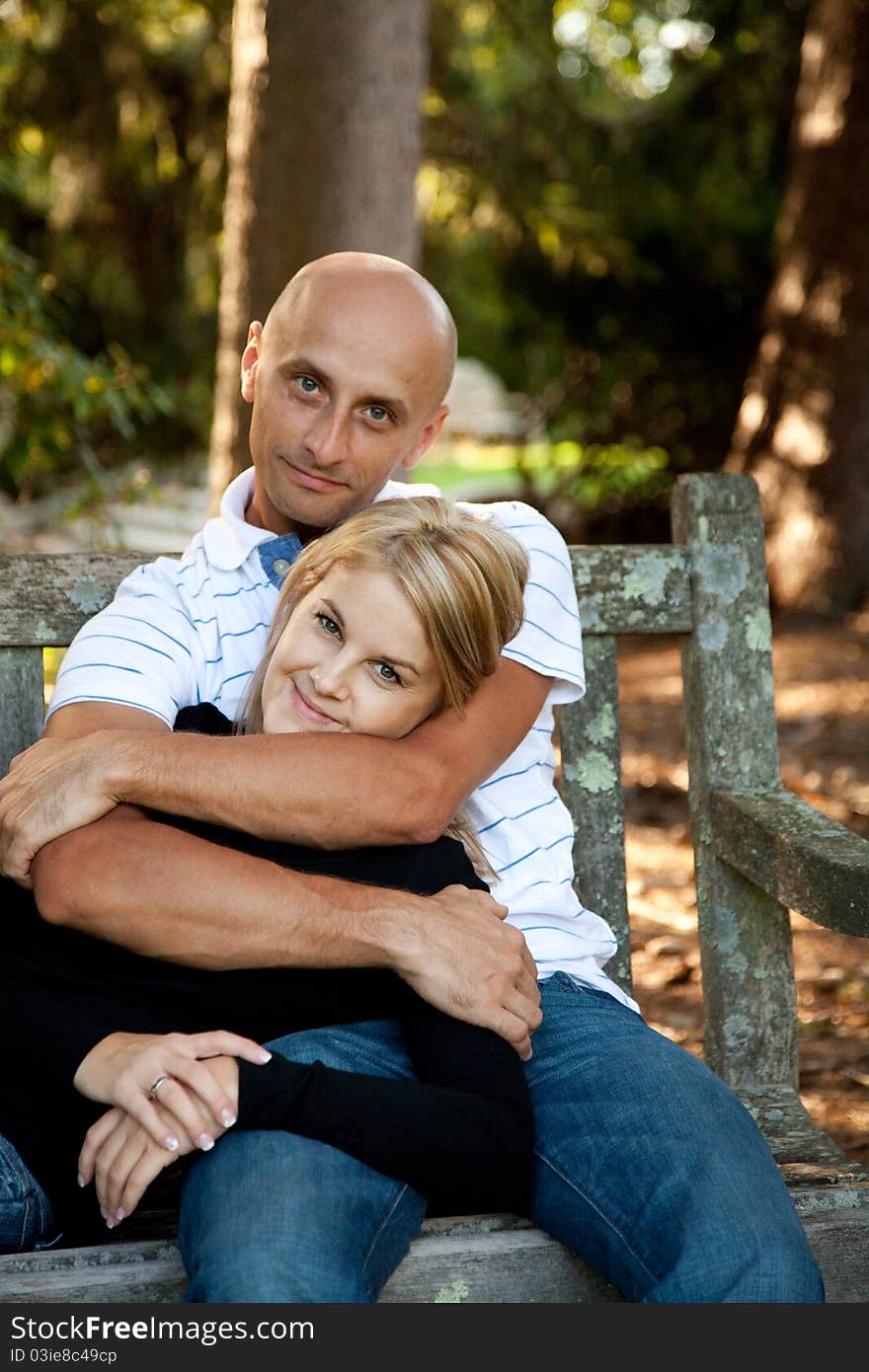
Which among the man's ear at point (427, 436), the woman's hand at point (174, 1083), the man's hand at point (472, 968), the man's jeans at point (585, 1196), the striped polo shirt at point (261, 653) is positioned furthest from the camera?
the man's ear at point (427, 436)

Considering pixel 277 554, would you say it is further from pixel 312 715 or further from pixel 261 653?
pixel 312 715

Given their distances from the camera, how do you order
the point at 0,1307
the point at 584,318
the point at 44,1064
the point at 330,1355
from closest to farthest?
the point at 330,1355 < the point at 0,1307 < the point at 44,1064 < the point at 584,318

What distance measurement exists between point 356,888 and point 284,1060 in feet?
1.01

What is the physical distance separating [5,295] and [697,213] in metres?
7.04

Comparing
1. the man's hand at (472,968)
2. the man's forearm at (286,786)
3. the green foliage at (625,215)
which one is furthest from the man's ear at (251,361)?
the green foliage at (625,215)

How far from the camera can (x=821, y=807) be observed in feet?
19.9

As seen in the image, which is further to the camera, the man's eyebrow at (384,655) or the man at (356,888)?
the man's eyebrow at (384,655)

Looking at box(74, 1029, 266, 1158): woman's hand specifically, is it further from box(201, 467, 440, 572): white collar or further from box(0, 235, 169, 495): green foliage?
box(0, 235, 169, 495): green foliage

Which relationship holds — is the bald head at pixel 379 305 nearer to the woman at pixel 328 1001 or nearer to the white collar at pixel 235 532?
the white collar at pixel 235 532

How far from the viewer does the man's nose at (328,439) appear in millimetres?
2822

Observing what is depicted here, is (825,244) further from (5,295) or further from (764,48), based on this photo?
(5,295)

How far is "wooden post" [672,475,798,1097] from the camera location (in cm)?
293

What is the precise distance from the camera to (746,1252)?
6.51ft

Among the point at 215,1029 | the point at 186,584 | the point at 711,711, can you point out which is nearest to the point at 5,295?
the point at 186,584
